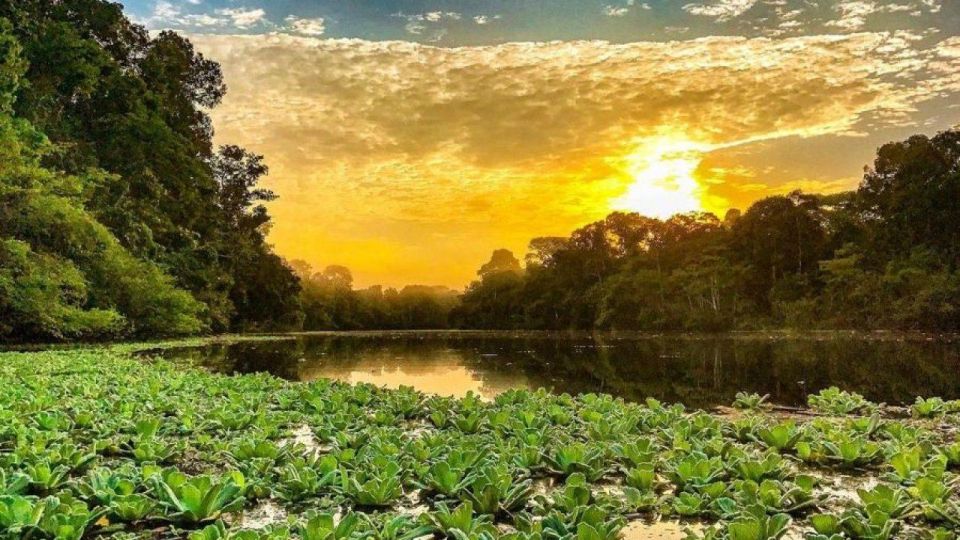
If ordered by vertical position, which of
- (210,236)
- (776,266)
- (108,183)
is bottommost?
(776,266)

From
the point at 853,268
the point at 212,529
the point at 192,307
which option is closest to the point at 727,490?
the point at 212,529

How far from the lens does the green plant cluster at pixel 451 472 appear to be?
10.9 ft

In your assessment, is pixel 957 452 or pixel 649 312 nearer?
pixel 957 452

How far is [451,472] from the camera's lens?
4.16 m

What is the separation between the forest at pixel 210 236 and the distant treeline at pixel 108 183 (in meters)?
0.08

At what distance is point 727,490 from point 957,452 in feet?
7.17

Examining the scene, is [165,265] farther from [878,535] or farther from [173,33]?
[878,535]

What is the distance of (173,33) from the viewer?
119 ft

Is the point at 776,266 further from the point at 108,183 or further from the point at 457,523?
the point at 457,523

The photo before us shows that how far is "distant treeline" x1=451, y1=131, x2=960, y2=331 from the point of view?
37344 millimetres

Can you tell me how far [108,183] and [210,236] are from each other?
959 cm

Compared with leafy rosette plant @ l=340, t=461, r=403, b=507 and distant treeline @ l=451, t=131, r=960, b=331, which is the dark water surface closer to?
leafy rosette plant @ l=340, t=461, r=403, b=507

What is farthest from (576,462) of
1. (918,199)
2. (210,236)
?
(918,199)

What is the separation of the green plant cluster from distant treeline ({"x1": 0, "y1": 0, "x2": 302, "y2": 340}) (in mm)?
11580
